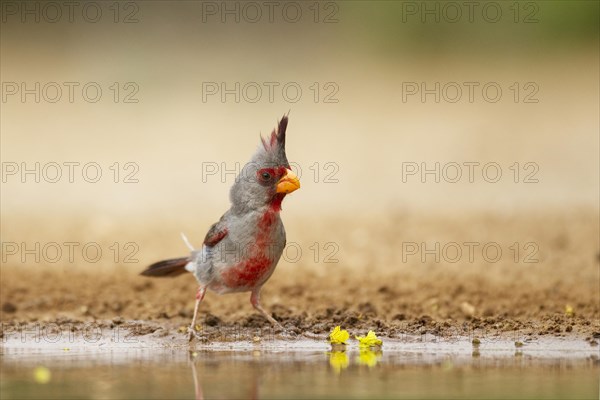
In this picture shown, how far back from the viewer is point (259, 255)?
27.4ft

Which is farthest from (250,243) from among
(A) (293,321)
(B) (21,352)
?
(B) (21,352)

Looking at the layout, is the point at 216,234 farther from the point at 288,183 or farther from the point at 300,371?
the point at 300,371

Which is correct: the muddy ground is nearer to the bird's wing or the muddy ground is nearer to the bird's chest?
the bird's chest

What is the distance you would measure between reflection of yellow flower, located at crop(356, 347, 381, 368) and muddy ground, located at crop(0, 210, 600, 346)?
1.90ft

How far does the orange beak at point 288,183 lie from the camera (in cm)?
833

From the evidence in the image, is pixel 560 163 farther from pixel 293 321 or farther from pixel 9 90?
pixel 9 90

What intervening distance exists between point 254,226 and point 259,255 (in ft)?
0.68

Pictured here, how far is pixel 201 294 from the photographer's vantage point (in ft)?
28.6

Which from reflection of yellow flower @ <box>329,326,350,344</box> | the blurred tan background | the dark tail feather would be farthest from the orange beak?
the blurred tan background

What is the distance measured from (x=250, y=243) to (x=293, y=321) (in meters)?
0.93

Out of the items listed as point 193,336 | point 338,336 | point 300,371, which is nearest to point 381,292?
point 338,336

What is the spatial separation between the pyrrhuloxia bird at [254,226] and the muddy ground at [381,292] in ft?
1.61

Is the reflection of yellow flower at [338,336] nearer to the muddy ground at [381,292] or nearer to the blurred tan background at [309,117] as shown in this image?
the muddy ground at [381,292]

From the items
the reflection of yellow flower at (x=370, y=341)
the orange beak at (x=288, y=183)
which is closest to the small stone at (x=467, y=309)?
the reflection of yellow flower at (x=370, y=341)
